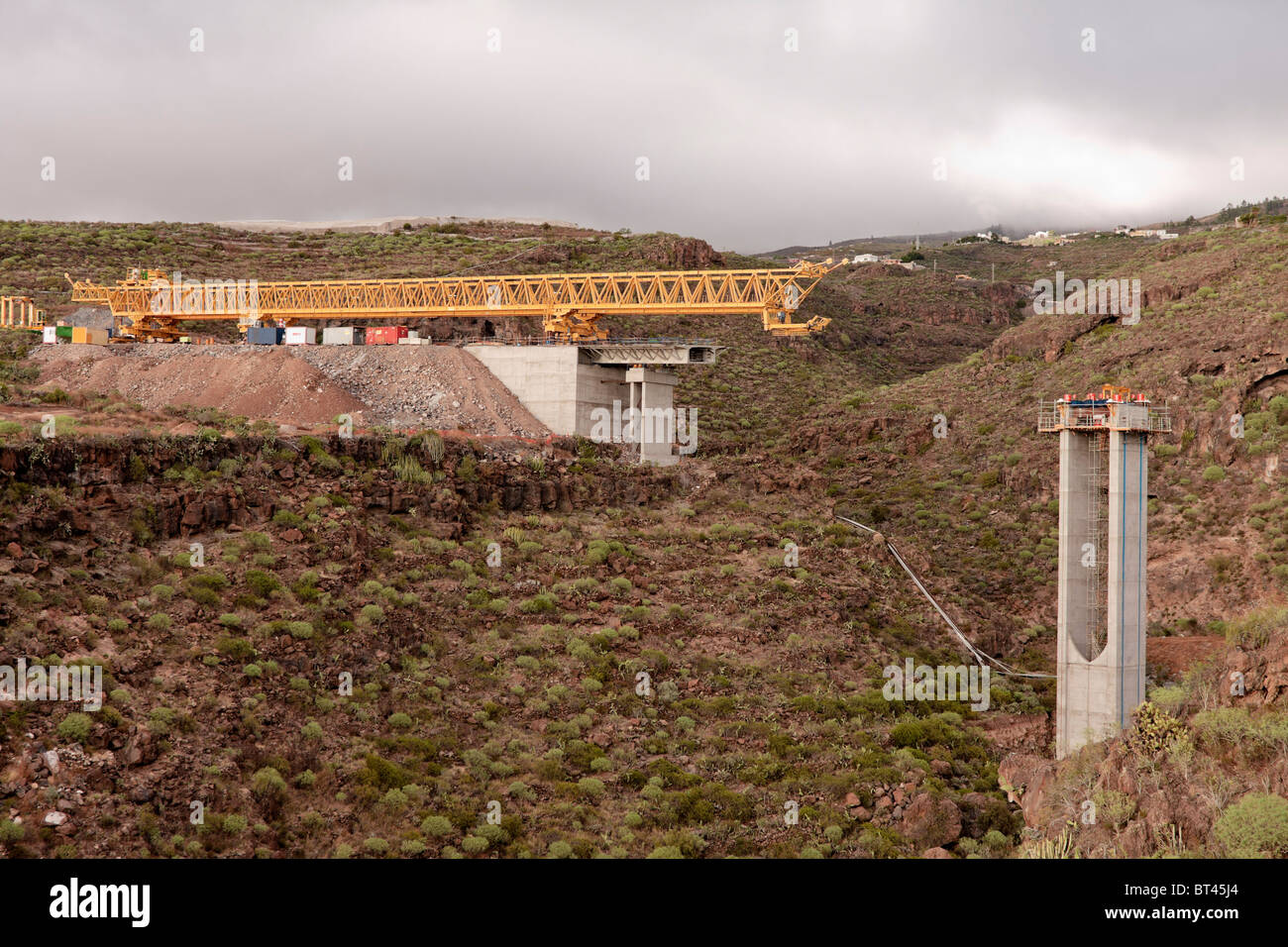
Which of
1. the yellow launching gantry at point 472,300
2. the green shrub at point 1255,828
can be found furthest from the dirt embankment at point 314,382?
the green shrub at point 1255,828

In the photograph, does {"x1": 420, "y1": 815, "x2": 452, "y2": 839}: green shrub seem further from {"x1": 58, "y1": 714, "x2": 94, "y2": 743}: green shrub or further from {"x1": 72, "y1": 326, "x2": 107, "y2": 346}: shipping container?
{"x1": 72, "y1": 326, "x2": 107, "y2": 346}: shipping container

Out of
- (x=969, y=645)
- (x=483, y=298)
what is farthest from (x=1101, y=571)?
(x=483, y=298)

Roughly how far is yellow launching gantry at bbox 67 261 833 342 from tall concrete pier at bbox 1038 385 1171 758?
17477 mm

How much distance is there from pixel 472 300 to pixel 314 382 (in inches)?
476

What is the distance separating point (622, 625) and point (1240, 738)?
19975 millimetres

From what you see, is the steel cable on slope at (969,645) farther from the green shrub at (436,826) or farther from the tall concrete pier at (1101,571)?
the green shrub at (436,826)

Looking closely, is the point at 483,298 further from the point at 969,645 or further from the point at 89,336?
the point at 969,645

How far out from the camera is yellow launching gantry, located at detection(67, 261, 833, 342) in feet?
183

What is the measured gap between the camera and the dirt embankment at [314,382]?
176 feet

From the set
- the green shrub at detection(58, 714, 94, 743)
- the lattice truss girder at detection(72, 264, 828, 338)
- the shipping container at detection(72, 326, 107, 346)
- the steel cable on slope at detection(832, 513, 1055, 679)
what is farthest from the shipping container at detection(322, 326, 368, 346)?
A: the green shrub at detection(58, 714, 94, 743)

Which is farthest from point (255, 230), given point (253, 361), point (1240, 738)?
point (1240, 738)

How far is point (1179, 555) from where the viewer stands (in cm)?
5059

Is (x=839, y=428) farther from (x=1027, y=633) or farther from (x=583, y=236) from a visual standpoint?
(x=583, y=236)

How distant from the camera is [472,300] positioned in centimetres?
6431
